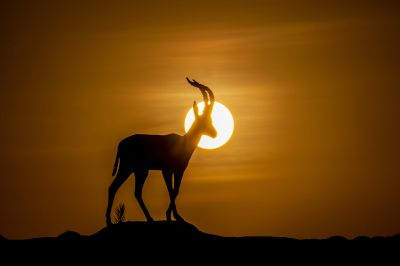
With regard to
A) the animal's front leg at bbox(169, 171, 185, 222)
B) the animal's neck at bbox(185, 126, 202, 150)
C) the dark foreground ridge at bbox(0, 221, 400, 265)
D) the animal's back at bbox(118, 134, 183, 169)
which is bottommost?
the dark foreground ridge at bbox(0, 221, 400, 265)

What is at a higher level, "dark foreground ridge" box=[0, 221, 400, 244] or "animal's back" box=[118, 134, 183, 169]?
"animal's back" box=[118, 134, 183, 169]

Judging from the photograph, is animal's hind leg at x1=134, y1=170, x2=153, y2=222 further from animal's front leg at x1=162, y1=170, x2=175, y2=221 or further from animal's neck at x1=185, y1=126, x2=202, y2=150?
animal's neck at x1=185, y1=126, x2=202, y2=150

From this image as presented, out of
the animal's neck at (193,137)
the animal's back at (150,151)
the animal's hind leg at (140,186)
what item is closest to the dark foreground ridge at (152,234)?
the animal's hind leg at (140,186)

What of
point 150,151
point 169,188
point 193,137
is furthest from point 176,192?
point 193,137

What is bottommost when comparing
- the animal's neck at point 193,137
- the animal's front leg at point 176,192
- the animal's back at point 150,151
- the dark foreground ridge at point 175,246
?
the dark foreground ridge at point 175,246

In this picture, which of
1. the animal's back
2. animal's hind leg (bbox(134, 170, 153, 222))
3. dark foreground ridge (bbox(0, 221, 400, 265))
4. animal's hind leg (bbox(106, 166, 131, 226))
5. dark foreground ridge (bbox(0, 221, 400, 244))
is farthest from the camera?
animal's hind leg (bbox(106, 166, 131, 226))

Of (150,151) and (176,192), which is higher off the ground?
(150,151)

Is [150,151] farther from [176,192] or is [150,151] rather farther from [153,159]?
[176,192]

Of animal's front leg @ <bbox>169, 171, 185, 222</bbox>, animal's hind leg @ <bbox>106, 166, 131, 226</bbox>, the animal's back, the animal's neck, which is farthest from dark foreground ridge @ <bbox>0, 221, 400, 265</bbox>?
the animal's neck

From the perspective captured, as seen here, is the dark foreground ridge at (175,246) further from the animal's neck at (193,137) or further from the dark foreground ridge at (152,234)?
the animal's neck at (193,137)

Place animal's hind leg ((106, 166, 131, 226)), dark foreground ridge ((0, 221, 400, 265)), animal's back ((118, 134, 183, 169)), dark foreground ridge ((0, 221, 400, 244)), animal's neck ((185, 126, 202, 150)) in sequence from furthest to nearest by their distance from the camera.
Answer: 1. animal's neck ((185, 126, 202, 150))
2. animal's hind leg ((106, 166, 131, 226))
3. animal's back ((118, 134, 183, 169))
4. dark foreground ridge ((0, 221, 400, 244))
5. dark foreground ridge ((0, 221, 400, 265))

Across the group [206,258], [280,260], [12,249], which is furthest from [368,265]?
[12,249]

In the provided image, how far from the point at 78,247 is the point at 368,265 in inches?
334

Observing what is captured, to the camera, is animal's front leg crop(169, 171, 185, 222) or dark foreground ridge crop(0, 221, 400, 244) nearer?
dark foreground ridge crop(0, 221, 400, 244)
